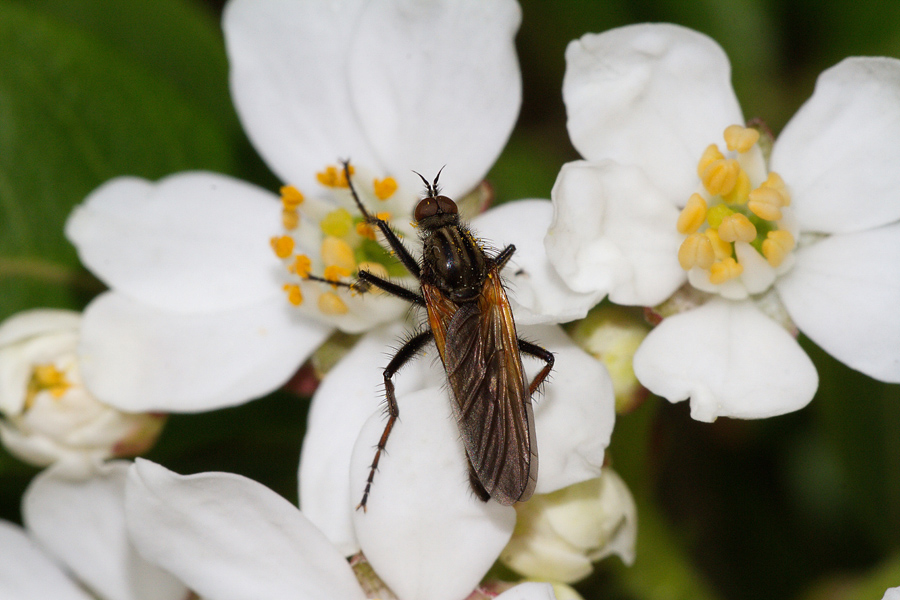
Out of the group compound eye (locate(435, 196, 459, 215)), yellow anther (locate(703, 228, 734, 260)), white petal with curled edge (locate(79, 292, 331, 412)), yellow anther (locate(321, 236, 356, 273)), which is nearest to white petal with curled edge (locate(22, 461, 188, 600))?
white petal with curled edge (locate(79, 292, 331, 412))

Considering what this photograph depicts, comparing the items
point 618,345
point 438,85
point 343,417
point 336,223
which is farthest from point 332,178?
point 618,345

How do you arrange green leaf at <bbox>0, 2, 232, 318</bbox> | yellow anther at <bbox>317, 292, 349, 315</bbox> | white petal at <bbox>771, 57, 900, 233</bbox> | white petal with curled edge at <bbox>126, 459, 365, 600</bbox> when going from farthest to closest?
1. green leaf at <bbox>0, 2, 232, 318</bbox>
2. yellow anther at <bbox>317, 292, 349, 315</bbox>
3. white petal at <bbox>771, 57, 900, 233</bbox>
4. white petal with curled edge at <bbox>126, 459, 365, 600</bbox>

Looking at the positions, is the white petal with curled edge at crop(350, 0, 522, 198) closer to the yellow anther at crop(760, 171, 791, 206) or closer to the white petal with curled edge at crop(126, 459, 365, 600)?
the yellow anther at crop(760, 171, 791, 206)

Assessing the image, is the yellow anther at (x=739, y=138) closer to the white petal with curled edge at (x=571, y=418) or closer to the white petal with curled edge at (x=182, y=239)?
the white petal with curled edge at (x=571, y=418)

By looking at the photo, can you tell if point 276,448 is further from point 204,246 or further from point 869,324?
point 869,324

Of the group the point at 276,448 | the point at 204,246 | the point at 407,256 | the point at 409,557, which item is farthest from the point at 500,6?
the point at 276,448

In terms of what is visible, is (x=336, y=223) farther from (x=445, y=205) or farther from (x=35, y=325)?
(x=35, y=325)

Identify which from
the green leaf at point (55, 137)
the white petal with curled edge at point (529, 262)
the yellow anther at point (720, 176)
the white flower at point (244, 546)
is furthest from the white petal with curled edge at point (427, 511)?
the green leaf at point (55, 137)
